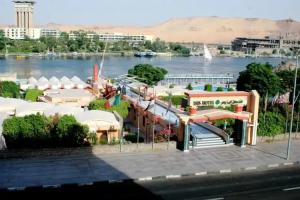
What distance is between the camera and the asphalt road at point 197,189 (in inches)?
615

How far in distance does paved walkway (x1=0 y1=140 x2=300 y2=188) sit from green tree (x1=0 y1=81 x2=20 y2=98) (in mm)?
21599

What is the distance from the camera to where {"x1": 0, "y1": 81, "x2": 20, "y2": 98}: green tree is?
3912cm

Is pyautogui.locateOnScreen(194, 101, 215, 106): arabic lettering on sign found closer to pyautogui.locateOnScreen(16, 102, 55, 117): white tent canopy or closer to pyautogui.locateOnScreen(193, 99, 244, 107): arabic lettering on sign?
pyautogui.locateOnScreen(193, 99, 244, 107): arabic lettering on sign

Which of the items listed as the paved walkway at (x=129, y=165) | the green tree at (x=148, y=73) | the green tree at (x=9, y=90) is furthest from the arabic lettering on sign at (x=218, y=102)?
the green tree at (x=148, y=73)

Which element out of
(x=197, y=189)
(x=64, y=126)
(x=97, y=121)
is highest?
(x=64, y=126)

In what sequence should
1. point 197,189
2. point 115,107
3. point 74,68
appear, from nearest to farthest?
point 197,189 < point 115,107 < point 74,68

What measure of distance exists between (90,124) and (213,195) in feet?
34.4

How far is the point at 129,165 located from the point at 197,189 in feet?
12.4

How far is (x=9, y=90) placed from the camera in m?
39.8

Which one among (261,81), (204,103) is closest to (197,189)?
(204,103)

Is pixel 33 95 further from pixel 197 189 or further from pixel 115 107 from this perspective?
pixel 197 189

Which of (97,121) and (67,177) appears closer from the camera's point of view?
(67,177)

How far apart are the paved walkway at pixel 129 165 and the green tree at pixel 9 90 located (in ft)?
70.9

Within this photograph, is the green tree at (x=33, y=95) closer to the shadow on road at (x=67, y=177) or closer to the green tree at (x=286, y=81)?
the shadow on road at (x=67, y=177)
